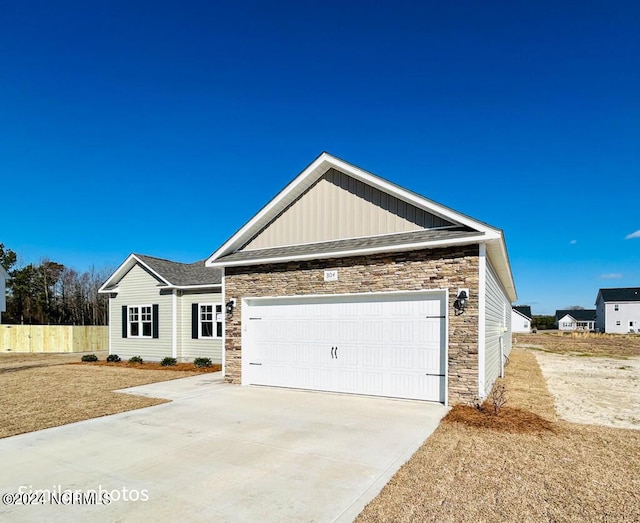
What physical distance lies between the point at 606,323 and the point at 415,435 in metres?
66.4

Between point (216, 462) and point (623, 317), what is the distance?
6887cm

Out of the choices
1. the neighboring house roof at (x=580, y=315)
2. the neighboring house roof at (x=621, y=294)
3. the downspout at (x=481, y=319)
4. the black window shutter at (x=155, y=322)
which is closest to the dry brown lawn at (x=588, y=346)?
the neighboring house roof at (x=621, y=294)

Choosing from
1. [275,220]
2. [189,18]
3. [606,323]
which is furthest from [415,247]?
[606,323]

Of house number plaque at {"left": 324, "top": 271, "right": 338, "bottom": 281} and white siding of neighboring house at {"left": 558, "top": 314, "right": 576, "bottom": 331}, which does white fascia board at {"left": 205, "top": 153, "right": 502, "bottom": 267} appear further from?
white siding of neighboring house at {"left": 558, "top": 314, "right": 576, "bottom": 331}

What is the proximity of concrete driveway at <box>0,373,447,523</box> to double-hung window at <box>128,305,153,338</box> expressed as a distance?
1080 centimetres

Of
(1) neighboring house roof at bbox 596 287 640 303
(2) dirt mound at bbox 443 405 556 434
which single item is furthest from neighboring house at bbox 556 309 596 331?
(2) dirt mound at bbox 443 405 556 434

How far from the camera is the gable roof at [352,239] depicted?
8.62 m

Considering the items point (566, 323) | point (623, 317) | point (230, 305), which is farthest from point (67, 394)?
point (566, 323)

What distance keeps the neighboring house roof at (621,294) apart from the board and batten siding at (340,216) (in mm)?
63168

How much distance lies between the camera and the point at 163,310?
18.0m

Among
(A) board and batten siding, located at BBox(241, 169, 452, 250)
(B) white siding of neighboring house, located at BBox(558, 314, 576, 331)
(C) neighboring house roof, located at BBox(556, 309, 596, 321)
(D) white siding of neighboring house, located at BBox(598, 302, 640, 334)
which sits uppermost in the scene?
(A) board and batten siding, located at BBox(241, 169, 452, 250)

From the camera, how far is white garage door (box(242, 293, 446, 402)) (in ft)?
29.5

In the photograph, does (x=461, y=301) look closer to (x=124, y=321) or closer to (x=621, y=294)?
(x=124, y=321)

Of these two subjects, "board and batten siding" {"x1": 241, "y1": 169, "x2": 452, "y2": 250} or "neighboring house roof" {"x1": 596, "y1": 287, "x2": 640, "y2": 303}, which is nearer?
"board and batten siding" {"x1": 241, "y1": 169, "x2": 452, "y2": 250}
